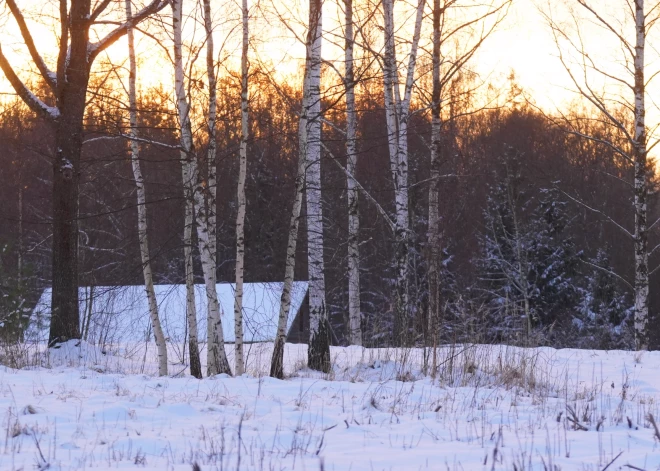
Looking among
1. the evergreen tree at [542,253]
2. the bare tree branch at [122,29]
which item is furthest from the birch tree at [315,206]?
the evergreen tree at [542,253]

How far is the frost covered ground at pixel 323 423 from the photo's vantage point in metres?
4.08

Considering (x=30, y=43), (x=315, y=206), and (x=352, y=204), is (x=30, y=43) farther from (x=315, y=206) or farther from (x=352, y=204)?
(x=352, y=204)

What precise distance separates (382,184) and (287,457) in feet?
85.1

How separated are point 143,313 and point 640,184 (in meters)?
14.2

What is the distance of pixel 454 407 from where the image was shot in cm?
634

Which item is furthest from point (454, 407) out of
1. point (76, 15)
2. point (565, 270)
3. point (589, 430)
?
point (565, 270)

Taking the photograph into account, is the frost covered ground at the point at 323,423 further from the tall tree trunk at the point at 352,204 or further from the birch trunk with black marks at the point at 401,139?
the tall tree trunk at the point at 352,204

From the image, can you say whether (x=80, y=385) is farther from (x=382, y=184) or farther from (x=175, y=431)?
(x=382, y=184)

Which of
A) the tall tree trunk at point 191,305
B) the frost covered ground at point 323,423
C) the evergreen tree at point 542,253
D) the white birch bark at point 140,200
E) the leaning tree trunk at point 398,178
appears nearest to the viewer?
the frost covered ground at point 323,423

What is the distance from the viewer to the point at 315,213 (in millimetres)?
10359

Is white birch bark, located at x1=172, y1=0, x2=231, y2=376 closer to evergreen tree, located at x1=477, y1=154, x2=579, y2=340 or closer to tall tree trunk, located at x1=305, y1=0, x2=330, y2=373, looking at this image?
tall tree trunk, located at x1=305, y1=0, x2=330, y2=373

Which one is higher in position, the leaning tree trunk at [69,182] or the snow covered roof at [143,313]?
the leaning tree trunk at [69,182]

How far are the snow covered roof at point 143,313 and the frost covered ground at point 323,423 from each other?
2.74m

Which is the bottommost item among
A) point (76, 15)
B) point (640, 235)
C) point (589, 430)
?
point (589, 430)
